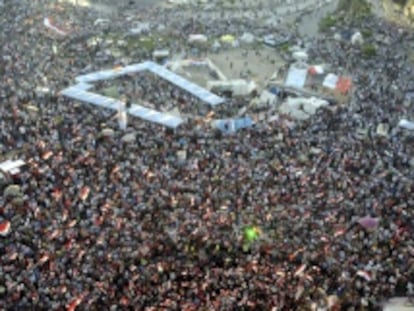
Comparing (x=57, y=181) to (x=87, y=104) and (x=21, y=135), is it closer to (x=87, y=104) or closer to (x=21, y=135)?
(x=21, y=135)

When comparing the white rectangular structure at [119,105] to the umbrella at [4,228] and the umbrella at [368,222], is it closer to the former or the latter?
the umbrella at [4,228]

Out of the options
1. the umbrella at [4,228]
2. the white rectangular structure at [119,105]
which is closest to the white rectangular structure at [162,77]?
the white rectangular structure at [119,105]

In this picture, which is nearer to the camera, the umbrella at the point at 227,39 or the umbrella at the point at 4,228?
the umbrella at the point at 4,228

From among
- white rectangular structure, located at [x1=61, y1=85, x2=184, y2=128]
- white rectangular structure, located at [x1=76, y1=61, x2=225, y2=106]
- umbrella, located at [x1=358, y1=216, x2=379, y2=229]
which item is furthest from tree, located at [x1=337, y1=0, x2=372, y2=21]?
umbrella, located at [x1=358, y1=216, x2=379, y2=229]

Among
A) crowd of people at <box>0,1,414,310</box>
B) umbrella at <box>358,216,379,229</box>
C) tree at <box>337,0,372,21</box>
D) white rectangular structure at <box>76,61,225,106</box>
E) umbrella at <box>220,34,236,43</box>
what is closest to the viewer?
crowd of people at <box>0,1,414,310</box>

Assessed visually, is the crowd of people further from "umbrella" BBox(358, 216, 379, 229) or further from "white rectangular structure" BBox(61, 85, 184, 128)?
"white rectangular structure" BBox(61, 85, 184, 128)

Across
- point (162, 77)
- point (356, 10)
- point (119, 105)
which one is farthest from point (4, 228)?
point (356, 10)

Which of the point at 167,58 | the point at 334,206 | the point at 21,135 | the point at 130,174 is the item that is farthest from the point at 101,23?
the point at 334,206
